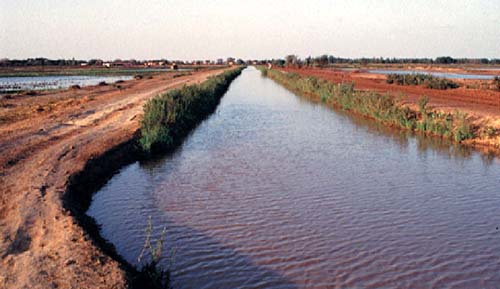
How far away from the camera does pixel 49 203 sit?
26.1 feet

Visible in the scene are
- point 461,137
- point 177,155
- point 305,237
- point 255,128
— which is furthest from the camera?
point 255,128

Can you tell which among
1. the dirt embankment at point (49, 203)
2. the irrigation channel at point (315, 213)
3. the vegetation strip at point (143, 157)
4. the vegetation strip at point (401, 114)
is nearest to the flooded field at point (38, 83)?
the vegetation strip at point (143, 157)

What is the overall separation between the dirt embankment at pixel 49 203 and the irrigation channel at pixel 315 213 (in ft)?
Answer: 2.73

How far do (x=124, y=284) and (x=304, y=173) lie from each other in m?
6.96

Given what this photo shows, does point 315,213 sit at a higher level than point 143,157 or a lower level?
lower

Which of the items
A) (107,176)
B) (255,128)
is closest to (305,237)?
(107,176)

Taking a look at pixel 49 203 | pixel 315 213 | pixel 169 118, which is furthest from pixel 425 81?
pixel 49 203

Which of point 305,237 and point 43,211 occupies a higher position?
point 43,211

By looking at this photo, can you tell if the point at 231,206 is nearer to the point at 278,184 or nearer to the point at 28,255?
the point at 278,184

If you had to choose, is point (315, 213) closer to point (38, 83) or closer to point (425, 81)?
point (425, 81)

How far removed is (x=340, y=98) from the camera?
2767cm

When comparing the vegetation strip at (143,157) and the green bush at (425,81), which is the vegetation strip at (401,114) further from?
the vegetation strip at (143,157)

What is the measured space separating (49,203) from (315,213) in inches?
185

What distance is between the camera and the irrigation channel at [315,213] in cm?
639
